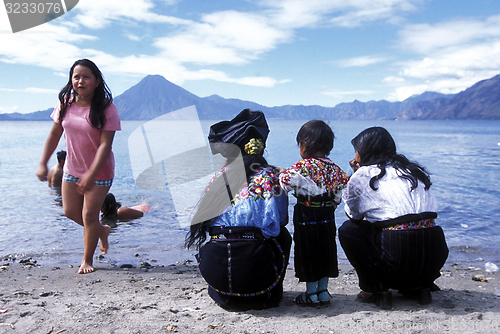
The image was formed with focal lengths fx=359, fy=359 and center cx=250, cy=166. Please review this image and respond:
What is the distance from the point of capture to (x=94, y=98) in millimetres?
3541

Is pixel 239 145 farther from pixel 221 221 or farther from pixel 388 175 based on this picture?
pixel 388 175

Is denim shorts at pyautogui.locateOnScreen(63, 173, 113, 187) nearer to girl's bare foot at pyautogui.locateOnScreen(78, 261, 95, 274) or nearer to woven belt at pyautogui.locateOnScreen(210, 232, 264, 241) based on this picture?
girl's bare foot at pyautogui.locateOnScreen(78, 261, 95, 274)

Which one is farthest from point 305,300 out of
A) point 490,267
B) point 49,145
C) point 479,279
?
point 490,267

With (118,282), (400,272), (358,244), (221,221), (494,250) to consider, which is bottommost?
(494,250)

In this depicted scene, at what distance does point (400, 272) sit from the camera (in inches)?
99.9

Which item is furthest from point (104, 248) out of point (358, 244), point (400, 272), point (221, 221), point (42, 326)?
point (400, 272)

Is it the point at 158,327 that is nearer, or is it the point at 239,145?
the point at 158,327

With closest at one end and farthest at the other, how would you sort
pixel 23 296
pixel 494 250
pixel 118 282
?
pixel 23 296, pixel 118 282, pixel 494 250

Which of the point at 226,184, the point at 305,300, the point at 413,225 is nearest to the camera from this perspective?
the point at 413,225

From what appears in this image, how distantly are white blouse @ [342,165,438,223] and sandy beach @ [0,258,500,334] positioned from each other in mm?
714

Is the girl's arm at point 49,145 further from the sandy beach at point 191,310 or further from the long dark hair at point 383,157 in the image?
the long dark hair at point 383,157

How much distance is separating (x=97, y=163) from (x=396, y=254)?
106 inches

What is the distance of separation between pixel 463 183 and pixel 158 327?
484 inches

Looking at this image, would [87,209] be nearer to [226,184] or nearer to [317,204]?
[226,184]
